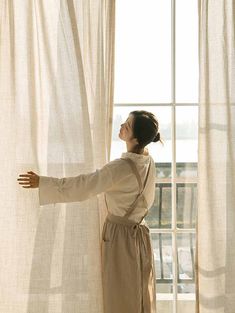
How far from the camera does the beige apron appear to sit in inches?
78.7

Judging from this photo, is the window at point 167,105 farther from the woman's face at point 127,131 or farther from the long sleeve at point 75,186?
the long sleeve at point 75,186

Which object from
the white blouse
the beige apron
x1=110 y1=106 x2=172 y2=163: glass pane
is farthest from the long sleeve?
x1=110 y1=106 x2=172 y2=163: glass pane

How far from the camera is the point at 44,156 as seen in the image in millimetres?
2037

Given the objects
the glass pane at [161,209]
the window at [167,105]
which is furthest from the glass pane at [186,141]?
the glass pane at [161,209]

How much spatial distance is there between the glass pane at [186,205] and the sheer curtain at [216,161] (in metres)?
0.14

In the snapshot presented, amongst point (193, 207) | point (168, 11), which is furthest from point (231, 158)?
point (168, 11)

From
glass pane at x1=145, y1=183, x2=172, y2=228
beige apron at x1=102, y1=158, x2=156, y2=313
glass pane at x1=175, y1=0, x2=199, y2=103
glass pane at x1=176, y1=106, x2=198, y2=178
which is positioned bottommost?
beige apron at x1=102, y1=158, x2=156, y2=313

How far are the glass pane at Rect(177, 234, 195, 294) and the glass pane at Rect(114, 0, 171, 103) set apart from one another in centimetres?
63

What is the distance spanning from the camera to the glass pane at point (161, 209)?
7.47ft

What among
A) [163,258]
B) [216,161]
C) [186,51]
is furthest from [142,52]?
[163,258]

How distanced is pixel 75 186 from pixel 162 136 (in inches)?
22.0

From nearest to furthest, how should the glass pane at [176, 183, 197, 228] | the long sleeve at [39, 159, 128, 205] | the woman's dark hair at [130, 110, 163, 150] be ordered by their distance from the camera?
the long sleeve at [39, 159, 128, 205], the woman's dark hair at [130, 110, 163, 150], the glass pane at [176, 183, 197, 228]

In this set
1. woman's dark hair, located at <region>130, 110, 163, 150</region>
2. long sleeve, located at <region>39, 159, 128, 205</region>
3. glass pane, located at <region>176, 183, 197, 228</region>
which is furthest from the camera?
glass pane, located at <region>176, 183, 197, 228</region>

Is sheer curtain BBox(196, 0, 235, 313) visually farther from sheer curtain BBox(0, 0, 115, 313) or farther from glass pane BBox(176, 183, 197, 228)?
sheer curtain BBox(0, 0, 115, 313)
